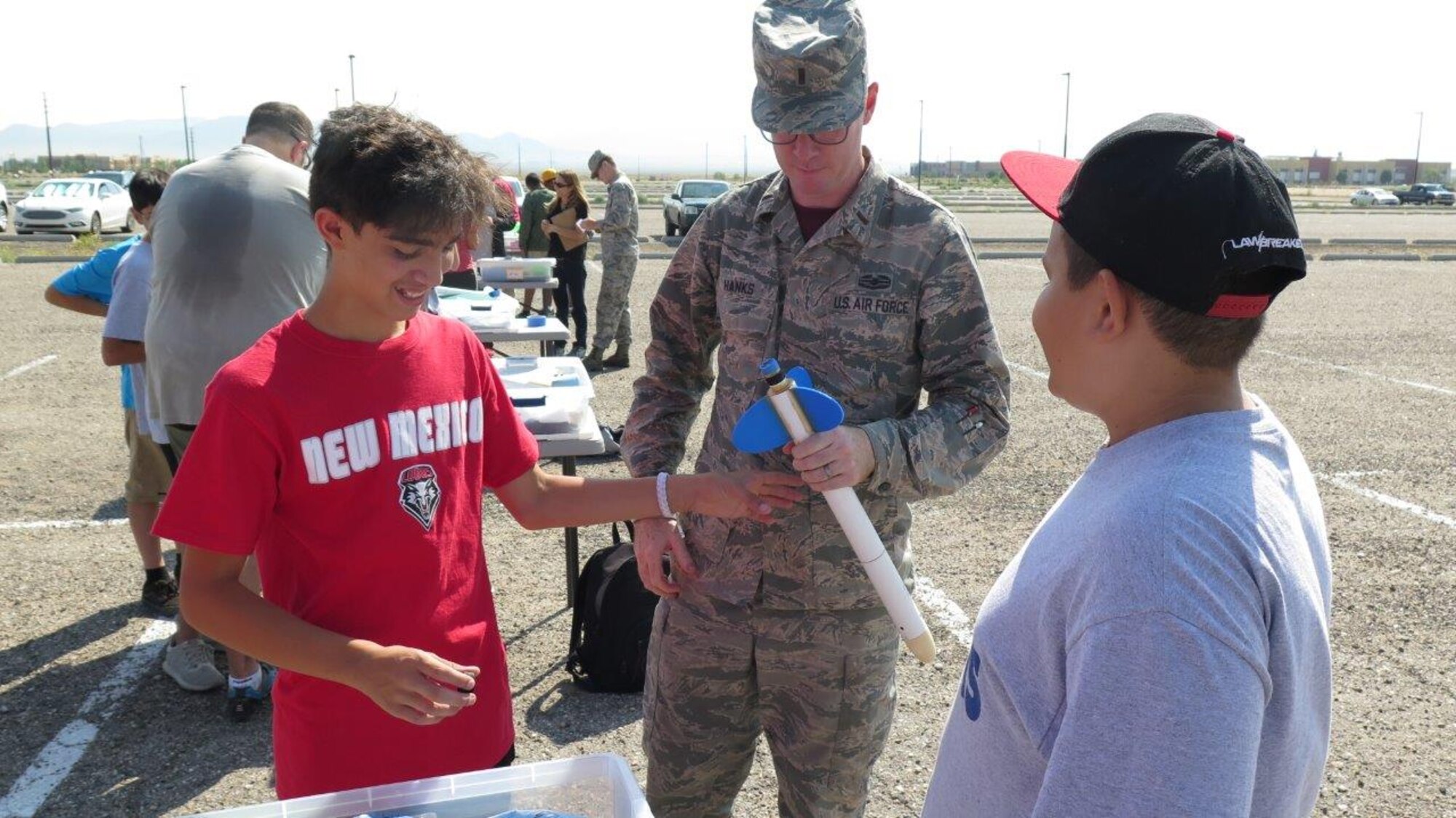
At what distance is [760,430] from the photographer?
1.91 meters

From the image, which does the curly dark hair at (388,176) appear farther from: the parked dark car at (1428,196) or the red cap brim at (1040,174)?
the parked dark car at (1428,196)

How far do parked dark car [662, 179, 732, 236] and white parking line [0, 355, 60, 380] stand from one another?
676 inches

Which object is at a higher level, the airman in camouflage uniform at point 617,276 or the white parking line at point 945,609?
the airman in camouflage uniform at point 617,276

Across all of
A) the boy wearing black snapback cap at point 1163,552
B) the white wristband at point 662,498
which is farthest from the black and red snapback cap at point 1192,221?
the white wristband at point 662,498

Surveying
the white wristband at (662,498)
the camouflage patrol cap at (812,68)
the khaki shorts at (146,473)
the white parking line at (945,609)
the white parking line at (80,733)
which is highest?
the camouflage patrol cap at (812,68)

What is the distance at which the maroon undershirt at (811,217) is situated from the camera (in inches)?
92.8

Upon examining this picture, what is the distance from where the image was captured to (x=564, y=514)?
2109 millimetres

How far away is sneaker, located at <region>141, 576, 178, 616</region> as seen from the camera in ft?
15.8

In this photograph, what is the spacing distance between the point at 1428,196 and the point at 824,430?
235 ft

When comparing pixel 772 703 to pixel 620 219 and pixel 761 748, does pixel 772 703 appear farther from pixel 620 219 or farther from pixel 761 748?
pixel 620 219

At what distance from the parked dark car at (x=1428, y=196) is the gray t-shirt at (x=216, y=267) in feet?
230

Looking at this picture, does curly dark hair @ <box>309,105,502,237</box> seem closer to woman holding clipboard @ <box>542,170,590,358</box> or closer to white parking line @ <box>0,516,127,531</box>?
white parking line @ <box>0,516,127,531</box>

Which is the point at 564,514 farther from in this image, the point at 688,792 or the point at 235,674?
the point at 235,674

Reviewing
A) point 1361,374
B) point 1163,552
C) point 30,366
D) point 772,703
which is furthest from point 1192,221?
point 30,366
